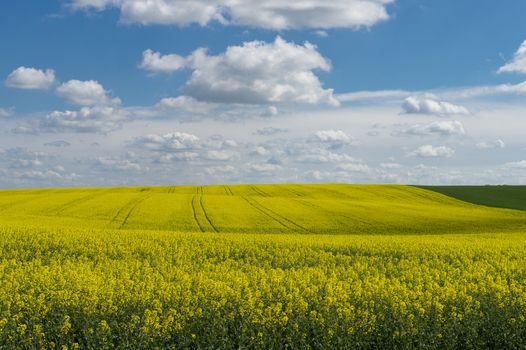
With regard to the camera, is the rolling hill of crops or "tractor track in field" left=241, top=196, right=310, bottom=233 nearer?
the rolling hill of crops

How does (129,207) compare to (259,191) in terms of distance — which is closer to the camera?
(129,207)

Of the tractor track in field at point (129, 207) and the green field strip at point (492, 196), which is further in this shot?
the green field strip at point (492, 196)

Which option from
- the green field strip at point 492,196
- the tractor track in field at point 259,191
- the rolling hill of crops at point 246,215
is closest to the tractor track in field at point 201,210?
the rolling hill of crops at point 246,215

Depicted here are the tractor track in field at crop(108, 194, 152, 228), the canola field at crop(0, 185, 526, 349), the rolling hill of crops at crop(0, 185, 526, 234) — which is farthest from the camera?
the tractor track in field at crop(108, 194, 152, 228)

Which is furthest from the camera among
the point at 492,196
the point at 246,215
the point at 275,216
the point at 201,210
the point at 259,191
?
the point at 259,191

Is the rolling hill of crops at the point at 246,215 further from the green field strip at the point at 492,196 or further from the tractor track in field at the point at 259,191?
the tractor track in field at the point at 259,191

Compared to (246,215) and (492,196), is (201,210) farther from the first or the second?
(492,196)

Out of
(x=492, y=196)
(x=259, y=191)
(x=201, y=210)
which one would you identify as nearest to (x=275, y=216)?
(x=201, y=210)

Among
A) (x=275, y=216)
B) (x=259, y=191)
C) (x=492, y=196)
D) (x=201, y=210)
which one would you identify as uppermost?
(x=492, y=196)

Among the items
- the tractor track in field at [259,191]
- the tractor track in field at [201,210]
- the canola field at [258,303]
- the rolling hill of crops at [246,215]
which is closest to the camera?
the canola field at [258,303]

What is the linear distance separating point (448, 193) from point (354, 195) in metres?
17.8

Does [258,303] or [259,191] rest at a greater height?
[259,191]

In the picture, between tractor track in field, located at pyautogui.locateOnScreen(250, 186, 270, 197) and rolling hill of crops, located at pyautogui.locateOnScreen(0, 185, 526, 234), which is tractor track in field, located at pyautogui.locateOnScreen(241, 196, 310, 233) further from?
tractor track in field, located at pyautogui.locateOnScreen(250, 186, 270, 197)

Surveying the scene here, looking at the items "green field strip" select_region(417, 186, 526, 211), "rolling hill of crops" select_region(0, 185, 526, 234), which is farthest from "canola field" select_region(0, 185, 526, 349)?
"green field strip" select_region(417, 186, 526, 211)
